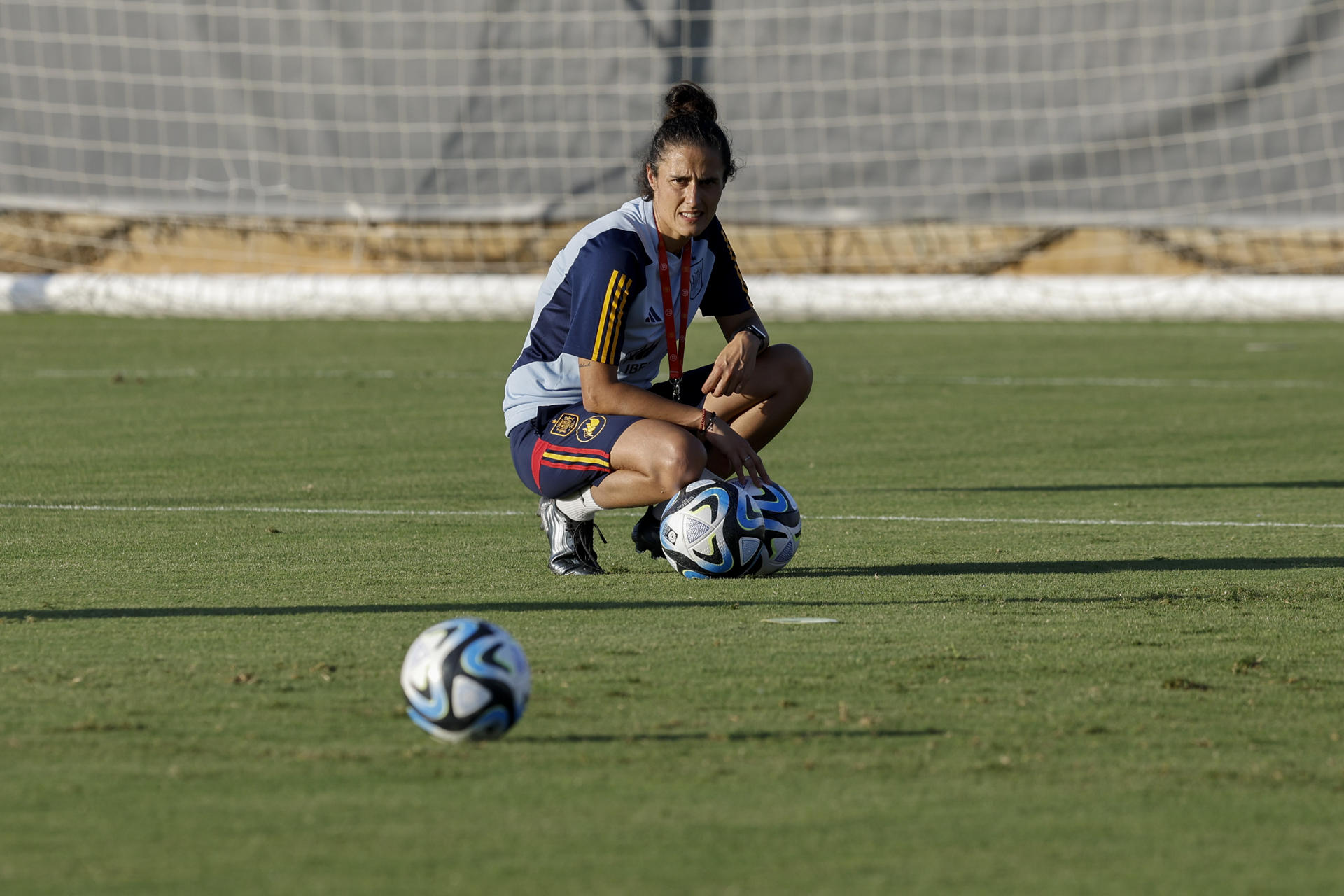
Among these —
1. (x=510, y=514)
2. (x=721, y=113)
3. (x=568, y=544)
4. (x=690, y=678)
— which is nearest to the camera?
(x=690, y=678)

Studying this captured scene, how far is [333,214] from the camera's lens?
1895cm

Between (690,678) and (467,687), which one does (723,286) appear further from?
(467,687)

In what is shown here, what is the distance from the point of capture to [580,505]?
564cm

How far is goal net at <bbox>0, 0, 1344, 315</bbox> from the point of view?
58.3 feet

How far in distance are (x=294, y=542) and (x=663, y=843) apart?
3332mm

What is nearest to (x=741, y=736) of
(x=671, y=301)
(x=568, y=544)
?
(x=568, y=544)

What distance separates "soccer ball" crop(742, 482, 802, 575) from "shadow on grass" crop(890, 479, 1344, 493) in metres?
2.16

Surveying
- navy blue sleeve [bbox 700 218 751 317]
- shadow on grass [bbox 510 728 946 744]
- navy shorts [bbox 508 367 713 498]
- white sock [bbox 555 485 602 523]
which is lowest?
white sock [bbox 555 485 602 523]

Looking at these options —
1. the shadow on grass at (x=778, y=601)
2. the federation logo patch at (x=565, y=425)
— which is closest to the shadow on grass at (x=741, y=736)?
the shadow on grass at (x=778, y=601)

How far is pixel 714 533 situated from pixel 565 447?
59 cm

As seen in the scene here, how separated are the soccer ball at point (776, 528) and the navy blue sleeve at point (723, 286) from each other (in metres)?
Result: 0.80

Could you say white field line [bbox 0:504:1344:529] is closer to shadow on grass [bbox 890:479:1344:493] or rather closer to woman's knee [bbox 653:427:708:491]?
shadow on grass [bbox 890:479:1344:493]

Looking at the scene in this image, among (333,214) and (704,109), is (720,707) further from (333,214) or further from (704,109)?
(333,214)

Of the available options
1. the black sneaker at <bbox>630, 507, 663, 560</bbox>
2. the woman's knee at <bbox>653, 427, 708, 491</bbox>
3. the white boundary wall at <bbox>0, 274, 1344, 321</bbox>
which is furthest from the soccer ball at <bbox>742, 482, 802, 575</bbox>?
the white boundary wall at <bbox>0, 274, 1344, 321</bbox>
